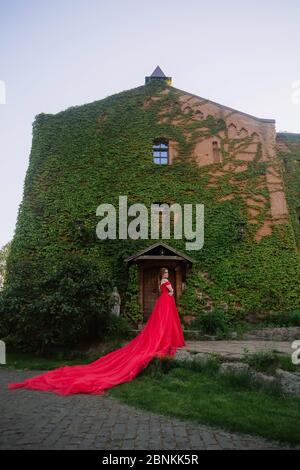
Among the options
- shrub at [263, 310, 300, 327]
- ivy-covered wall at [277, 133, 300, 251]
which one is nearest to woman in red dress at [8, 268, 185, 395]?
shrub at [263, 310, 300, 327]

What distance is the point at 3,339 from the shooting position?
10.6m

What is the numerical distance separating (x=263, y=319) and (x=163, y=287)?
6.14m

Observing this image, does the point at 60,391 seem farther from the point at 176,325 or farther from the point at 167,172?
the point at 167,172

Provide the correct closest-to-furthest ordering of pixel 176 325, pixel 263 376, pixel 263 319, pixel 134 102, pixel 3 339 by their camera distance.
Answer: pixel 263 376 < pixel 176 325 < pixel 3 339 < pixel 263 319 < pixel 134 102

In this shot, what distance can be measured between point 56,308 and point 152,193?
23.8 ft

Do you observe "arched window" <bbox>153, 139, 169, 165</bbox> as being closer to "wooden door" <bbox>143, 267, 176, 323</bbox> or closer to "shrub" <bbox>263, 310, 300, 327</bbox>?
"wooden door" <bbox>143, 267, 176, 323</bbox>

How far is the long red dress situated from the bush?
2.06 meters

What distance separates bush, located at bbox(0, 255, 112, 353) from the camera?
9.08 metres

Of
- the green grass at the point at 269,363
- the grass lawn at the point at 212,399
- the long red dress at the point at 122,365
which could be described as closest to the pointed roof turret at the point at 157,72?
the long red dress at the point at 122,365

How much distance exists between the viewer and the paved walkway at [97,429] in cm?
343

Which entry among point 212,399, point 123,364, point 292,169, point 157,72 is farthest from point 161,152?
point 212,399

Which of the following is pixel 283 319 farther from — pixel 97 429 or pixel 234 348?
pixel 97 429

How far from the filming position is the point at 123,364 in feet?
22.3
